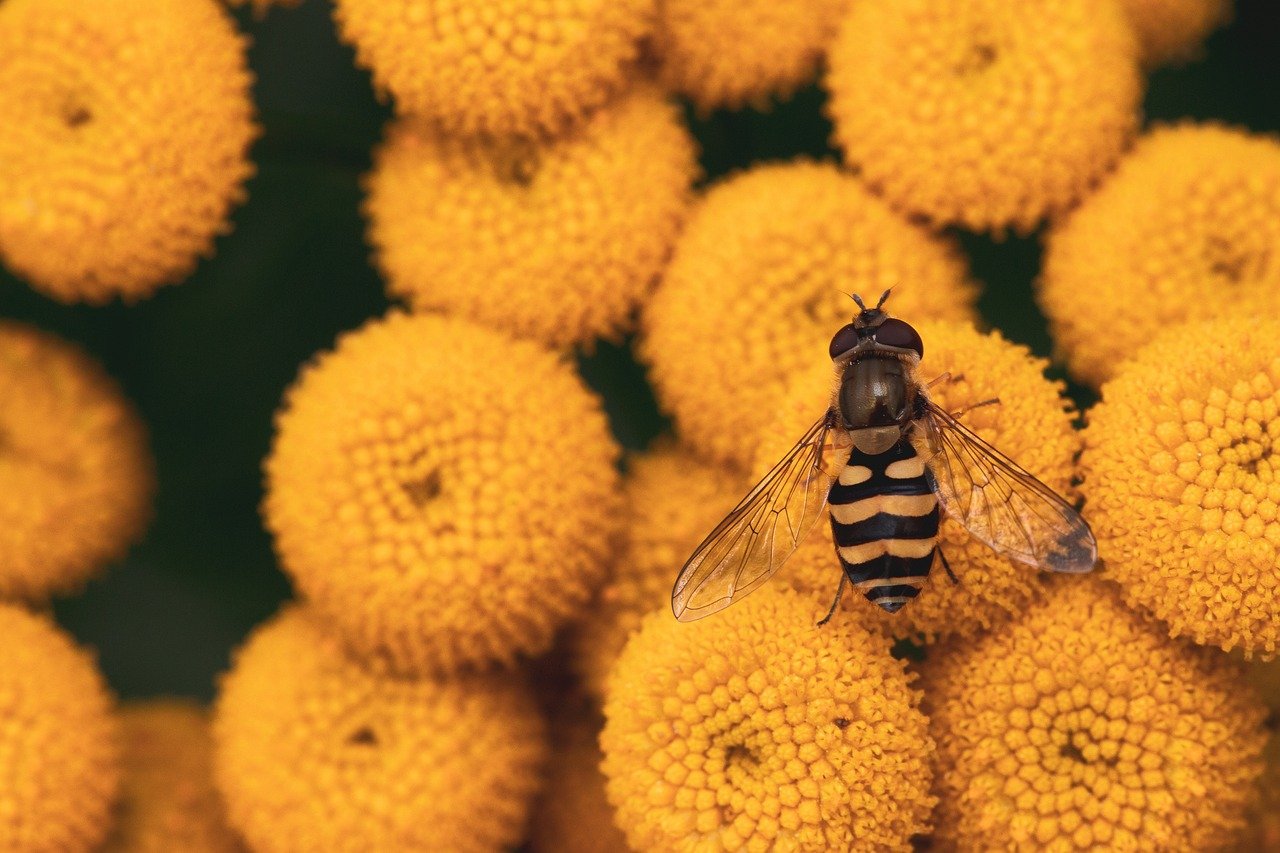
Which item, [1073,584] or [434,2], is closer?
[1073,584]

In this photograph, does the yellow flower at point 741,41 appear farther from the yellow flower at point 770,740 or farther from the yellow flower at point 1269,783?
the yellow flower at point 1269,783

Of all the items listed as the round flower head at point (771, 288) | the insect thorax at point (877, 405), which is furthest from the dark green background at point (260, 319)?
the insect thorax at point (877, 405)

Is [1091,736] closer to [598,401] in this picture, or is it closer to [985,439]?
[985,439]

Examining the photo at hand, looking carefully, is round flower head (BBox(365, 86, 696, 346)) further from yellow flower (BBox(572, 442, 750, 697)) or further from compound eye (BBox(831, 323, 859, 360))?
compound eye (BBox(831, 323, 859, 360))

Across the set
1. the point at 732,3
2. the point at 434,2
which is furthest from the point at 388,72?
the point at 732,3

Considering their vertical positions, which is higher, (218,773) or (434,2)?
(434,2)

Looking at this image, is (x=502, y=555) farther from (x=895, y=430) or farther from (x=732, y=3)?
(x=732, y=3)
